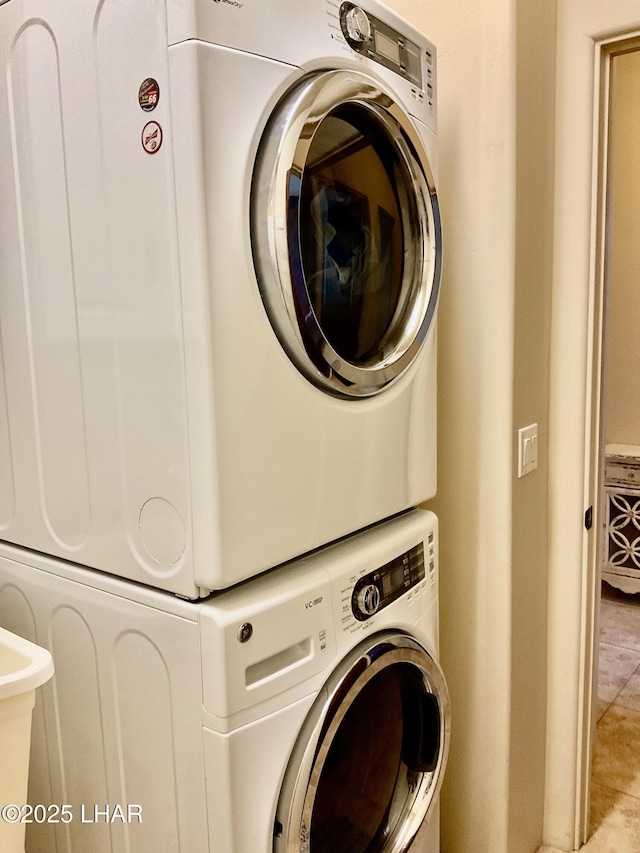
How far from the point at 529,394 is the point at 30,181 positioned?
1.09m

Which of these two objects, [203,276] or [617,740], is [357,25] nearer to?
[203,276]

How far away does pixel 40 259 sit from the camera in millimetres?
1056

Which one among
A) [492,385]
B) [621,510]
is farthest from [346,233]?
[621,510]

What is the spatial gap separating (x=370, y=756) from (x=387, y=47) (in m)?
1.27

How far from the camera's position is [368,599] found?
114cm

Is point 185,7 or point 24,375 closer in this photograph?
point 185,7

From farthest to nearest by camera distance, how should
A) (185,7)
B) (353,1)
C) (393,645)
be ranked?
(393,645) < (353,1) < (185,7)

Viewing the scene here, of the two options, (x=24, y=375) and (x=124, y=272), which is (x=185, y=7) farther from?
(x=24, y=375)

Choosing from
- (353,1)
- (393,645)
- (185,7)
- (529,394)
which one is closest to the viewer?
(185,7)

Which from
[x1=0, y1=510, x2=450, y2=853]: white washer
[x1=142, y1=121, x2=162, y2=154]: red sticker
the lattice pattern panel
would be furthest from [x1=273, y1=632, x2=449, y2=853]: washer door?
the lattice pattern panel

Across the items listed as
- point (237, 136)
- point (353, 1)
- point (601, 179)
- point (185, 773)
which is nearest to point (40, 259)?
point (237, 136)

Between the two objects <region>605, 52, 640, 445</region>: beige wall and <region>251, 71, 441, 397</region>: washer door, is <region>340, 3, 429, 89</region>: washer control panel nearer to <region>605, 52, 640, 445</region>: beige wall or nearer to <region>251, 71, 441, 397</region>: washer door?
<region>251, 71, 441, 397</region>: washer door

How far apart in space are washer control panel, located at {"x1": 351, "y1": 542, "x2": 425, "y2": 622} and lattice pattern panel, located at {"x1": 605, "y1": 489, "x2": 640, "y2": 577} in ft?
6.83

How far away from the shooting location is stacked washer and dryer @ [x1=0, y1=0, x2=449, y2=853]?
2.86 ft
